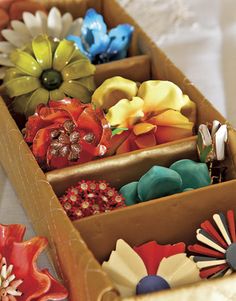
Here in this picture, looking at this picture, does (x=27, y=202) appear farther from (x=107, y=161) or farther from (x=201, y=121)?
(x=201, y=121)

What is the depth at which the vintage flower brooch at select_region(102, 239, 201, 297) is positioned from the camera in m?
0.70

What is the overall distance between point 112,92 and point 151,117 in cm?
7

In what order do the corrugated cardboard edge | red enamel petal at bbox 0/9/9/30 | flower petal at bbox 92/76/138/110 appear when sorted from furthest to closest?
red enamel petal at bbox 0/9/9/30
flower petal at bbox 92/76/138/110
the corrugated cardboard edge

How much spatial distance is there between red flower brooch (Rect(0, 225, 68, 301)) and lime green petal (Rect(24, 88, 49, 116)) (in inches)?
11.4

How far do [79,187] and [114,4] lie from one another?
0.51 m

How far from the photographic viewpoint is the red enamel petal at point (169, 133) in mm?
949

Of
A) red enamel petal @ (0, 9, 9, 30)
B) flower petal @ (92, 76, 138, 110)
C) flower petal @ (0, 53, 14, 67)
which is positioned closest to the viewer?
flower petal @ (92, 76, 138, 110)

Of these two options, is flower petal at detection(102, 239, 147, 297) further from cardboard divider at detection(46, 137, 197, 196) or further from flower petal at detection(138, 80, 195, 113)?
flower petal at detection(138, 80, 195, 113)

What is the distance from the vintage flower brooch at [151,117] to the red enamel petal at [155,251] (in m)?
0.20

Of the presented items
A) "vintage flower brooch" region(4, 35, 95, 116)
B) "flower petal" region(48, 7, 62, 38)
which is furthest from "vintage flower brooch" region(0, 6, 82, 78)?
"vintage flower brooch" region(4, 35, 95, 116)

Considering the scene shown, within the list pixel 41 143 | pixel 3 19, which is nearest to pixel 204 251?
Answer: pixel 41 143

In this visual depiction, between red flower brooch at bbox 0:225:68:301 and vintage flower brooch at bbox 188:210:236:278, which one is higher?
red flower brooch at bbox 0:225:68:301

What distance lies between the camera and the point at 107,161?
2.85 feet

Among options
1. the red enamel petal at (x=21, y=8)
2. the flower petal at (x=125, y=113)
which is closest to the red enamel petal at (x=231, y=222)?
the flower petal at (x=125, y=113)
